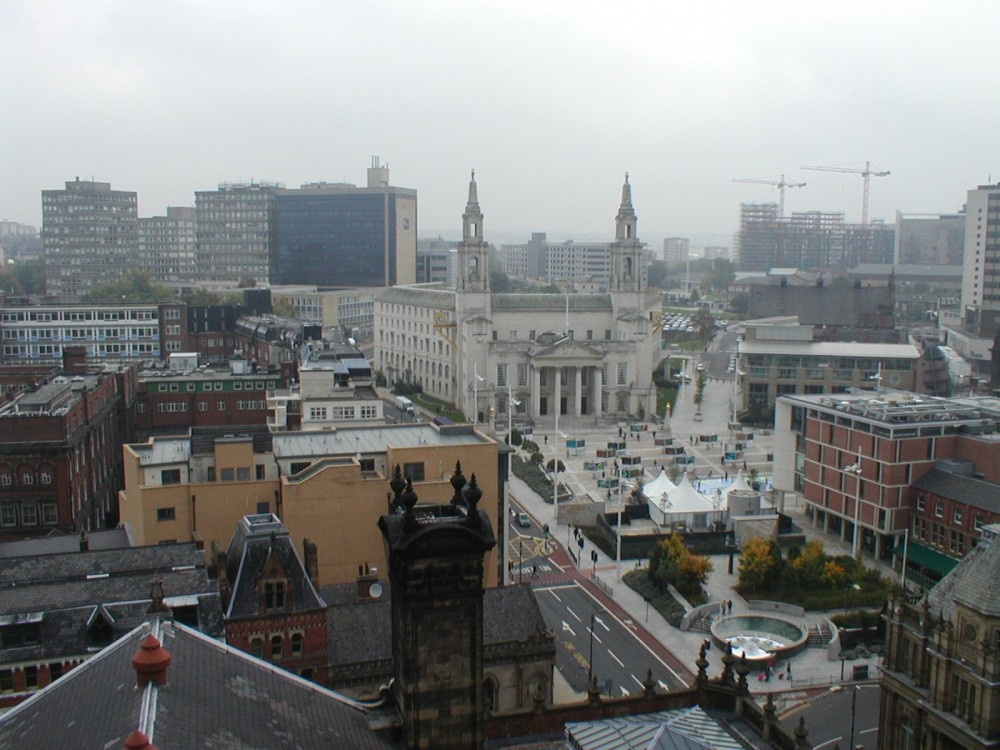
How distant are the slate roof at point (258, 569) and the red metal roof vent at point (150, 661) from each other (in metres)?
19.5

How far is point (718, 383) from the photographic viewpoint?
143500 millimetres

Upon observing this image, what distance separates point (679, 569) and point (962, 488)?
1748cm

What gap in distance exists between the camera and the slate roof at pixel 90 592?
30.1 meters

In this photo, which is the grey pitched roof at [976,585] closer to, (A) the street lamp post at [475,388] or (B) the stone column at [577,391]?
(A) the street lamp post at [475,388]

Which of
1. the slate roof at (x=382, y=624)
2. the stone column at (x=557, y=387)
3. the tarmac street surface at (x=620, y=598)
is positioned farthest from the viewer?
the stone column at (x=557, y=387)

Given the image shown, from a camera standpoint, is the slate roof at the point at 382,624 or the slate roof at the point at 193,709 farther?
the slate roof at the point at 382,624

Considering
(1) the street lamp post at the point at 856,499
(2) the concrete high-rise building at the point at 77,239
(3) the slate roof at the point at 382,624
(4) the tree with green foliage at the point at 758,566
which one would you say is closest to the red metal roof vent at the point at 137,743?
(3) the slate roof at the point at 382,624

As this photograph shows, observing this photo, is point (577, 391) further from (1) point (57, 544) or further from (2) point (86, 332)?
(1) point (57, 544)

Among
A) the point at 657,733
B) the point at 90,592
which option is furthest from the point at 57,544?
the point at 657,733

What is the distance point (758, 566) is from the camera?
55.7 metres

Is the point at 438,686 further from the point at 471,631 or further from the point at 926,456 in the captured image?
the point at 926,456

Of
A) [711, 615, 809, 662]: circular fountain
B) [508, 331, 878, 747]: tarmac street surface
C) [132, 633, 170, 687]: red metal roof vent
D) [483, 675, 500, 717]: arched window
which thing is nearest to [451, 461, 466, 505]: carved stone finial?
[132, 633, 170, 687]: red metal roof vent

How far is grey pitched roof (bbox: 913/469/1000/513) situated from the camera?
54875 millimetres

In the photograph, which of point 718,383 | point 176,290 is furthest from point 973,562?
point 176,290
